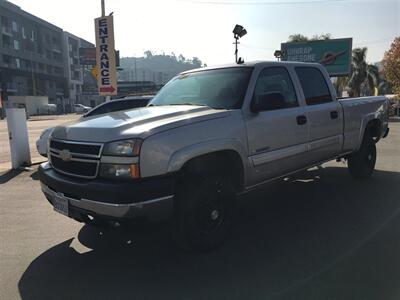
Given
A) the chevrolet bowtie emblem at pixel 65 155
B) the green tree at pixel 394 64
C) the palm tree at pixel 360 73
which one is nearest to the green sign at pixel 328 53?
the green tree at pixel 394 64

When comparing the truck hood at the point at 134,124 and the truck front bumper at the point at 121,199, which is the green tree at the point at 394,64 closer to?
the truck hood at the point at 134,124

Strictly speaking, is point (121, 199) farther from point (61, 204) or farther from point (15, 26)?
point (15, 26)

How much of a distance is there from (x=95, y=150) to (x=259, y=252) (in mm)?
1976

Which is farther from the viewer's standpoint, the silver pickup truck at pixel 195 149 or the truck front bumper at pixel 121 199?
the silver pickup truck at pixel 195 149

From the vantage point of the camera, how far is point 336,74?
34.8m

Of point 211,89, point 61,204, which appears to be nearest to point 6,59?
point 211,89

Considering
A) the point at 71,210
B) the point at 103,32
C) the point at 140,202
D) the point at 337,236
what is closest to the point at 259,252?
the point at 337,236

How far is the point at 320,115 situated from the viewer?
5988mm

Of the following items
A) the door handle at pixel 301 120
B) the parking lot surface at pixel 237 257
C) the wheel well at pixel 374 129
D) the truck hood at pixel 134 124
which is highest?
the truck hood at pixel 134 124

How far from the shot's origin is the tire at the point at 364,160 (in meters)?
7.54

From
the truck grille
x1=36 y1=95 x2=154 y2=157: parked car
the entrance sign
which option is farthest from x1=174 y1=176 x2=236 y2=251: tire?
the entrance sign

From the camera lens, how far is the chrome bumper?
12.3 ft

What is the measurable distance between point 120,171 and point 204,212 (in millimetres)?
1019

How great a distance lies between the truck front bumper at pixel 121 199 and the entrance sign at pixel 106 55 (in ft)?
37.5
